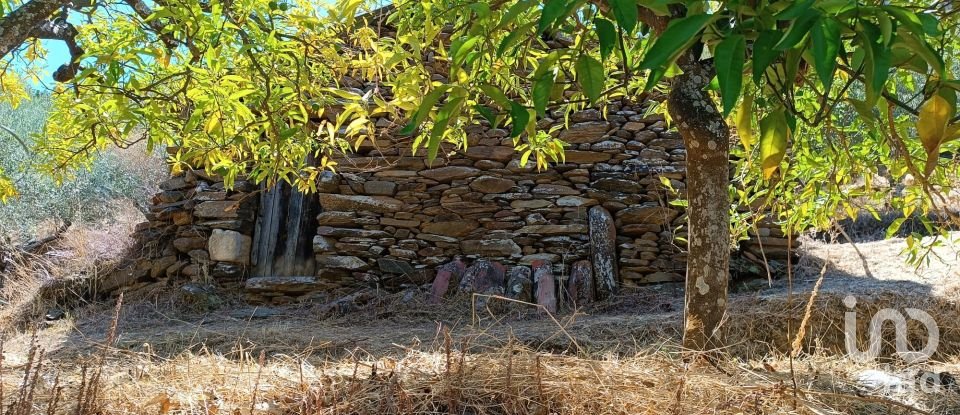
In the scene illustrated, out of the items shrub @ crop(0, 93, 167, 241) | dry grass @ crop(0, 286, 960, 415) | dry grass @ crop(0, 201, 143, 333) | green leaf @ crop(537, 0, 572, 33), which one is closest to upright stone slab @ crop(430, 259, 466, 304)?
dry grass @ crop(0, 201, 143, 333)

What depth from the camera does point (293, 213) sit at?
6.55 meters

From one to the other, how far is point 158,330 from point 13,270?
12.2 feet

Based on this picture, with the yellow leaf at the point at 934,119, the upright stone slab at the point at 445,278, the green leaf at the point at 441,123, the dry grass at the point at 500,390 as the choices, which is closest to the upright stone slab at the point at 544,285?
the upright stone slab at the point at 445,278

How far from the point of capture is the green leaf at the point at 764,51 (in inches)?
33.7

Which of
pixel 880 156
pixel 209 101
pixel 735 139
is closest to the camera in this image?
pixel 209 101

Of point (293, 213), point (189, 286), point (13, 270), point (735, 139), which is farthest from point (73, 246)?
point (735, 139)

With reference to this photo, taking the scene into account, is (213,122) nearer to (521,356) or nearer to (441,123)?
(521,356)

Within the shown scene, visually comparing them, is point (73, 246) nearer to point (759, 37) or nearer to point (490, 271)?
point (490, 271)

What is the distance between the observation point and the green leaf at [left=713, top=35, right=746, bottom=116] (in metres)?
0.83

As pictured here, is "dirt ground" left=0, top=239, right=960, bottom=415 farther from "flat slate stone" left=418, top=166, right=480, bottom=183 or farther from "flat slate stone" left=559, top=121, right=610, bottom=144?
"flat slate stone" left=559, top=121, right=610, bottom=144

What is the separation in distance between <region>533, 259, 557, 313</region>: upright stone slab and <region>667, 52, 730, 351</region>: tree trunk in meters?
3.52

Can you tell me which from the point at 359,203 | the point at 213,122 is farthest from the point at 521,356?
the point at 359,203

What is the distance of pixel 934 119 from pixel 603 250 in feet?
16.5

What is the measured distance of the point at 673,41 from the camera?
0.88 metres
